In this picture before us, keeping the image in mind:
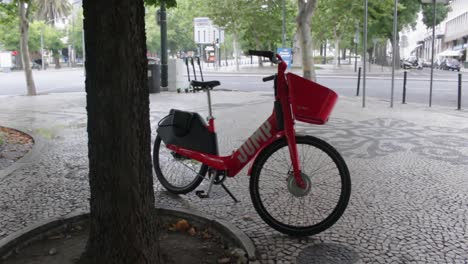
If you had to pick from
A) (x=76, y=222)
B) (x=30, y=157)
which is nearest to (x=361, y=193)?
(x=76, y=222)

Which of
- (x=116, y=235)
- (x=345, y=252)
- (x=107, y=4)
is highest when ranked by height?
(x=107, y=4)

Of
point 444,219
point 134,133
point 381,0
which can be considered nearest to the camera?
point 134,133

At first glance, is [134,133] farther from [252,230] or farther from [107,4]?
[252,230]

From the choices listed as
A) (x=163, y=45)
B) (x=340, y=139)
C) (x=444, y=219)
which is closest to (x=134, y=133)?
(x=444, y=219)

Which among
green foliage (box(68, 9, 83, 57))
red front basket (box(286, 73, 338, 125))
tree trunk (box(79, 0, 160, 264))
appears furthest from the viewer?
green foliage (box(68, 9, 83, 57))

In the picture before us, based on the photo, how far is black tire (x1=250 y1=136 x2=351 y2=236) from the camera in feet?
11.9

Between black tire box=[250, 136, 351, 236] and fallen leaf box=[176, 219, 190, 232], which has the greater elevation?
black tire box=[250, 136, 351, 236]

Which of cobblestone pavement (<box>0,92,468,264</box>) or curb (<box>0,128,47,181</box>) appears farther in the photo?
curb (<box>0,128,47,181</box>)

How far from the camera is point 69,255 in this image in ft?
10.8

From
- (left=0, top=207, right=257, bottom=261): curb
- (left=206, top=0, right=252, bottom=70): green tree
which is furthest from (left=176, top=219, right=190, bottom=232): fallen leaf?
(left=206, top=0, right=252, bottom=70): green tree

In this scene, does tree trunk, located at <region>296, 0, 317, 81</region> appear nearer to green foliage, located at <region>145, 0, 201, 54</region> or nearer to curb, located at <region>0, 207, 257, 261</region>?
curb, located at <region>0, 207, 257, 261</region>

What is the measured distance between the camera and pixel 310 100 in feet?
11.4

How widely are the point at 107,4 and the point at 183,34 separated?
75321mm

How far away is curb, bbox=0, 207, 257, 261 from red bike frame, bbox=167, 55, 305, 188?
0.45 meters
